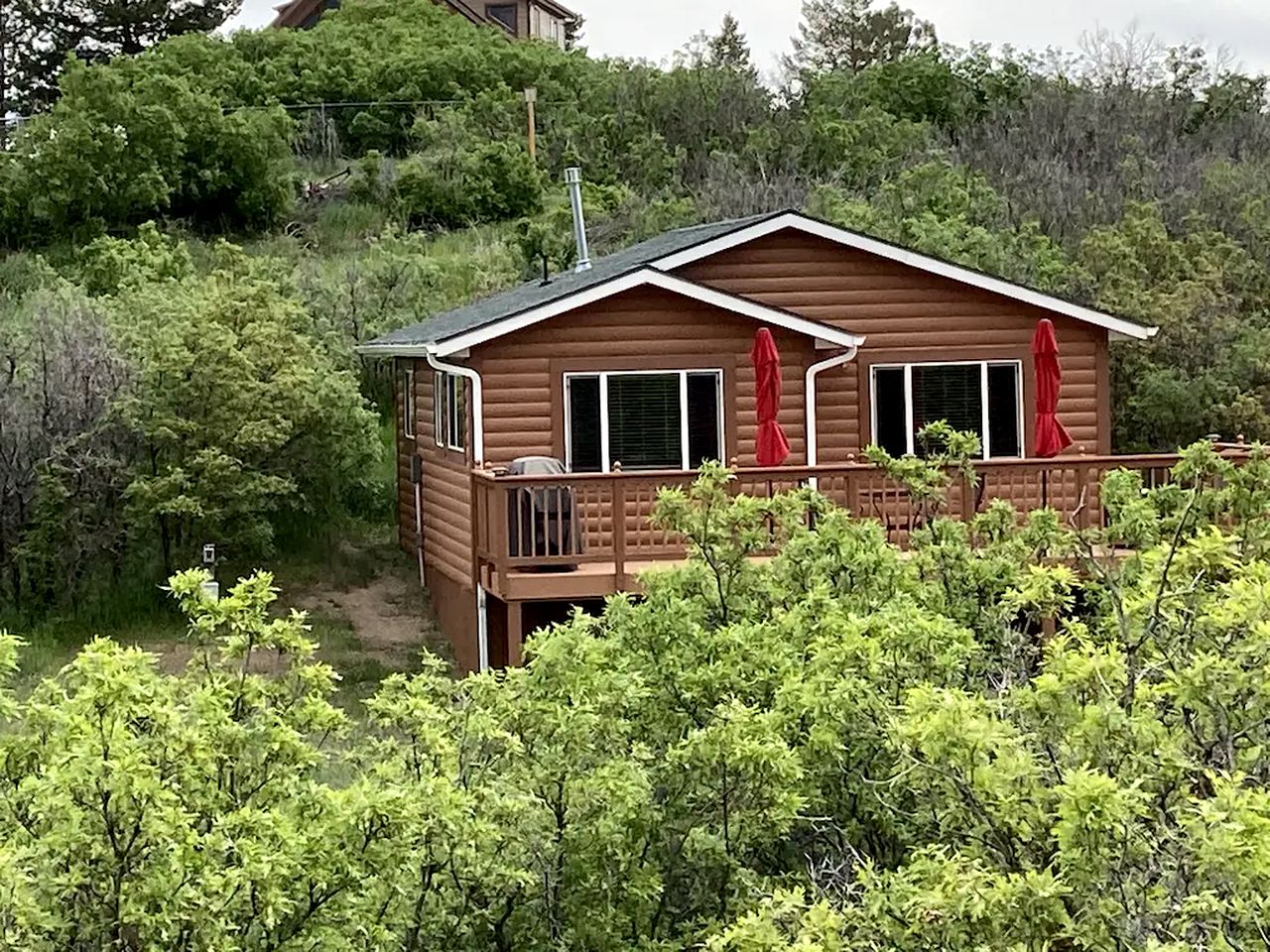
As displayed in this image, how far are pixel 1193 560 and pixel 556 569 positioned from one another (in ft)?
26.6

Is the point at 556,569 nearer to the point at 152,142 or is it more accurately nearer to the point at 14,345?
the point at 14,345

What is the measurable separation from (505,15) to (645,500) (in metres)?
48.3

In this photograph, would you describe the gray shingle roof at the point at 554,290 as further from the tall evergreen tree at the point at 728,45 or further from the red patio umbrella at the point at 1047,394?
the tall evergreen tree at the point at 728,45

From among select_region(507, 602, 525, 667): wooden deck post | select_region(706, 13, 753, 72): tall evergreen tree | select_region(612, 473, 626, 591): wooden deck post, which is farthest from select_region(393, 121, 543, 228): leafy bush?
select_region(612, 473, 626, 591): wooden deck post

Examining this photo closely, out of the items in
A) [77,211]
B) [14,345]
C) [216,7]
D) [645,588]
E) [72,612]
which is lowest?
[72,612]

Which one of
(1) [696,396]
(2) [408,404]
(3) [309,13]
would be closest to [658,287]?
(1) [696,396]

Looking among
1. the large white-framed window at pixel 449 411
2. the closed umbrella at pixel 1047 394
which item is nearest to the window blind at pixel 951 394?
the closed umbrella at pixel 1047 394

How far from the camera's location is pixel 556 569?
48.0 ft

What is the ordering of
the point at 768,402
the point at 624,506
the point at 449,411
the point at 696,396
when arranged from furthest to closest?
the point at 449,411 < the point at 696,396 < the point at 768,402 < the point at 624,506

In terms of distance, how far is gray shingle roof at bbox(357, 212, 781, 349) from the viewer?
52.6 ft

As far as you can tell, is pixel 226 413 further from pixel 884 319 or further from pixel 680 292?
pixel 884 319

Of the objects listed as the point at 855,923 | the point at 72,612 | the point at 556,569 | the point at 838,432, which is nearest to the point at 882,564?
the point at 855,923

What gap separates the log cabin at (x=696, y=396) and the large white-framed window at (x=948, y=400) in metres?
0.02

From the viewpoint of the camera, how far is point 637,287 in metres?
16.1
